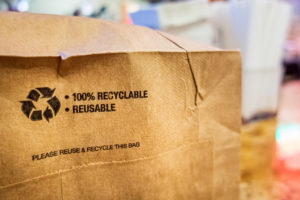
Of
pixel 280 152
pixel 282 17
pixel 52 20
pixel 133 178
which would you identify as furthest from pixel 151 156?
pixel 282 17

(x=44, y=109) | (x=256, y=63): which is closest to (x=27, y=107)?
(x=44, y=109)

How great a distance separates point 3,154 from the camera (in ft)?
1.12

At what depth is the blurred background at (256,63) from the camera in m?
0.80

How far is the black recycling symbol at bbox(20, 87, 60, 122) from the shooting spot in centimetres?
35

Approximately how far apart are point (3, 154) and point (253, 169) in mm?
777

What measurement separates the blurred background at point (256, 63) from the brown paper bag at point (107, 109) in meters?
0.38

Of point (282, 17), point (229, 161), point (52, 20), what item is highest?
point (282, 17)

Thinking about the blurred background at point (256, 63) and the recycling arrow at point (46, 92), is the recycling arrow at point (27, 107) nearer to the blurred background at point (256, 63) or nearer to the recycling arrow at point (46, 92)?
the recycling arrow at point (46, 92)

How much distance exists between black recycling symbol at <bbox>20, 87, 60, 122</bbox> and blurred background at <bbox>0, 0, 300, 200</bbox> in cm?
54

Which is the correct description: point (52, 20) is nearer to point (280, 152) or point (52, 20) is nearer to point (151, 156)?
point (151, 156)

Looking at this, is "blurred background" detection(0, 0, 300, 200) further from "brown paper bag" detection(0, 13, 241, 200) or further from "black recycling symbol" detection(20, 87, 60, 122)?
"black recycling symbol" detection(20, 87, 60, 122)

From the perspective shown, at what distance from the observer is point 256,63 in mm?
1384

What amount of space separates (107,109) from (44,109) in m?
0.09

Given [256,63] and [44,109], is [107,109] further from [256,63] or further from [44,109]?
[256,63]
